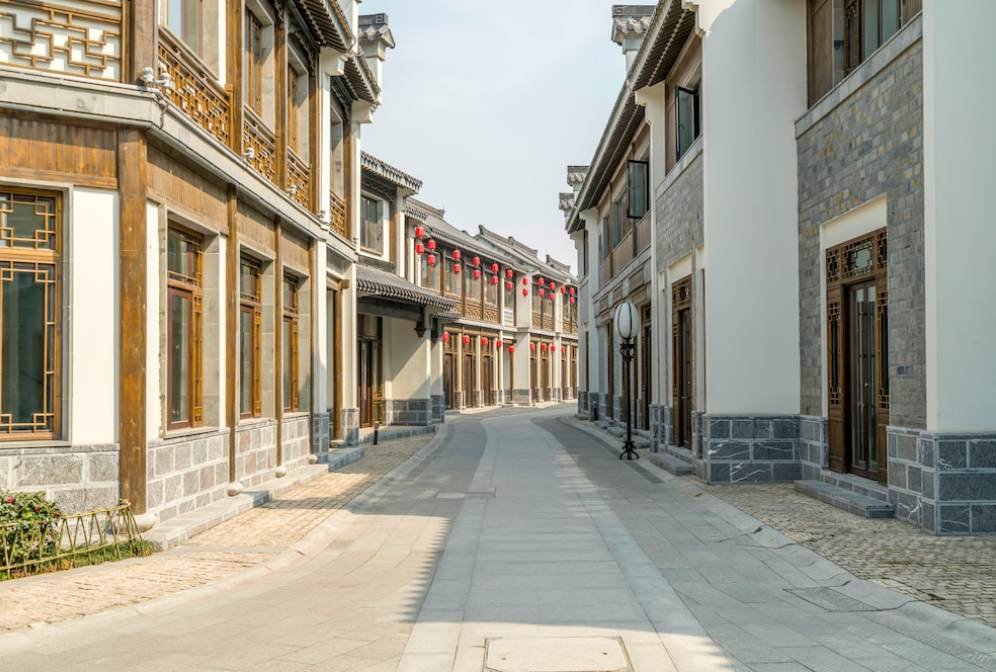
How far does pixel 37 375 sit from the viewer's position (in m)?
8.33

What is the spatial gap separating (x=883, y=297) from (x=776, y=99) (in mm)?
3760

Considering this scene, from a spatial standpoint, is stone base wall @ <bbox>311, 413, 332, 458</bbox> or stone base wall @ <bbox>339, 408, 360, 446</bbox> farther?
stone base wall @ <bbox>339, 408, 360, 446</bbox>

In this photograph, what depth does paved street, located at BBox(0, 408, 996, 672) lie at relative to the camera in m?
5.27

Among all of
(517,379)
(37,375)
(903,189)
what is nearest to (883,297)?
(903,189)

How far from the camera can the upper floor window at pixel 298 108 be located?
1460 cm

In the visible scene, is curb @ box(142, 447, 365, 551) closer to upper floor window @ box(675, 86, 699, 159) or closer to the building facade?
the building facade

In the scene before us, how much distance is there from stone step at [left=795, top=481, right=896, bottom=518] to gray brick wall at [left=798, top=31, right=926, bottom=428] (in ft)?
2.74

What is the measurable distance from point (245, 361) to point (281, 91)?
3853 mm

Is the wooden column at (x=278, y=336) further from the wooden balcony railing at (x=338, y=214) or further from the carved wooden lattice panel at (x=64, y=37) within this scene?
the carved wooden lattice panel at (x=64, y=37)

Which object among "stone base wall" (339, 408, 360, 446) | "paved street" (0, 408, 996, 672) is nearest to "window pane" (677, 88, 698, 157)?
"paved street" (0, 408, 996, 672)

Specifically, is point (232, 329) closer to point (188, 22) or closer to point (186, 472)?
point (186, 472)

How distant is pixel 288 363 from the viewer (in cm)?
1460

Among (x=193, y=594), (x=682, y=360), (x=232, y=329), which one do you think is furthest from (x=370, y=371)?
(x=193, y=594)

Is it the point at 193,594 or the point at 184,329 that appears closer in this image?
the point at 193,594
